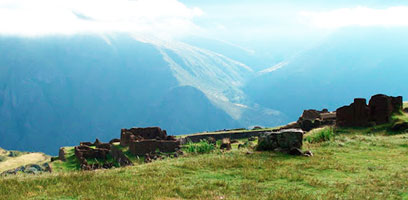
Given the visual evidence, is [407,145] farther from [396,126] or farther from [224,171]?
[224,171]

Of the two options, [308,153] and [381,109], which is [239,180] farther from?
[381,109]

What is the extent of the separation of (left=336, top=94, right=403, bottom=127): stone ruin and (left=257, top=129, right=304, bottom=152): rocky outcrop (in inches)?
504

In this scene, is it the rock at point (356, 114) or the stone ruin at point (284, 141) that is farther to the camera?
the rock at point (356, 114)

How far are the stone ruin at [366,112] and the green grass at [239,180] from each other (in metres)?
12.1

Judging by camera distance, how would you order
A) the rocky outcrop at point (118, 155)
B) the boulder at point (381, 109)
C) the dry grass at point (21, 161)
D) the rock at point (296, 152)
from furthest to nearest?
the dry grass at point (21, 161), the rocky outcrop at point (118, 155), the boulder at point (381, 109), the rock at point (296, 152)

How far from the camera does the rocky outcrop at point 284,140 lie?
59.6 feet

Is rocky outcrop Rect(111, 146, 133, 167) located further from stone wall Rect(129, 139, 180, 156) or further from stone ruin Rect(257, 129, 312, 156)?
stone ruin Rect(257, 129, 312, 156)

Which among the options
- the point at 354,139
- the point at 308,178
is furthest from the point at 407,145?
the point at 308,178

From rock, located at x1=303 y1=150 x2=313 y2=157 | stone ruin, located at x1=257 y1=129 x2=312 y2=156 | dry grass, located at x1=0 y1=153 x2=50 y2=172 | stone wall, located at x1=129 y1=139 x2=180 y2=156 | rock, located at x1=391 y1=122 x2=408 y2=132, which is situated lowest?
dry grass, located at x1=0 y1=153 x2=50 y2=172

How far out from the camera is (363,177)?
13734 millimetres

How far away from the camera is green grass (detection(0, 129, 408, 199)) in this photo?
11602 millimetres

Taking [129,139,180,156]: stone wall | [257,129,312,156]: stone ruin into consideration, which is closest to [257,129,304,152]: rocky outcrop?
[257,129,312,156]: stone ruin

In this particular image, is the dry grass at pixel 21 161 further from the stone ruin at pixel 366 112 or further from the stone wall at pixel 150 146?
the stone ruin at pixel 366 112

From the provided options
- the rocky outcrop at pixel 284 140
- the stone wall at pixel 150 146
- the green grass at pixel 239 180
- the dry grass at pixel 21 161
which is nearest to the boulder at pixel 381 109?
the green grass at pixel 239 180
